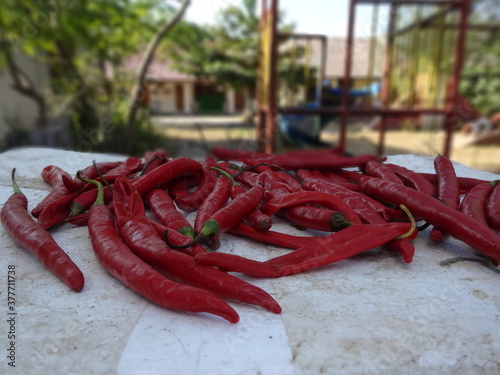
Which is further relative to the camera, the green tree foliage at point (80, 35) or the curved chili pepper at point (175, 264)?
the green tree foliage at point (80, 35)

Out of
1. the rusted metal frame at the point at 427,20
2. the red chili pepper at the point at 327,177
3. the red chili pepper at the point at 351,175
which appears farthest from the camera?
the rusted metal frame at the point at 427,20

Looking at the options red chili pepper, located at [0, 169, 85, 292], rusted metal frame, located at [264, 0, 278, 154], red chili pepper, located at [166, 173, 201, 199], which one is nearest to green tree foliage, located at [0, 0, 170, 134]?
rusted metal frame, located at [264, 0, 278, 154]

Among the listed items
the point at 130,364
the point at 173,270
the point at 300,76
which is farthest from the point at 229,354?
the point at 300,76

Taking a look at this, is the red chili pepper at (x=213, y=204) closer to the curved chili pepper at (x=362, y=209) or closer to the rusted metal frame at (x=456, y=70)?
the curved chili pepper at (x=362, y=209)

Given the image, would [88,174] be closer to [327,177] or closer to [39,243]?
[39,243]

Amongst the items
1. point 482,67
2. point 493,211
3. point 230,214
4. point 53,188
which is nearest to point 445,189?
point 493,211

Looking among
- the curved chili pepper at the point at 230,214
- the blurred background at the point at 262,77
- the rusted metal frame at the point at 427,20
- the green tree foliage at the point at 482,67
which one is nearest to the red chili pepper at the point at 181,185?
the curved chili pepper at the point at 230,214
